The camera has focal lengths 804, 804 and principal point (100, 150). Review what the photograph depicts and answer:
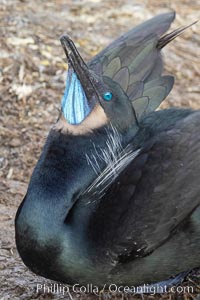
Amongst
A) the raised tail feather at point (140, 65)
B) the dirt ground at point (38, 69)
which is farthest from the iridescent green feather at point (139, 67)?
the dirt ground at point (38, 69)

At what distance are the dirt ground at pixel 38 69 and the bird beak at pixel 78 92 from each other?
31.4 inches

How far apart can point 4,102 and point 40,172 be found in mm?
1583

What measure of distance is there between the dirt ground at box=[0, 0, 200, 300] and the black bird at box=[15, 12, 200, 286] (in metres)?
0.35

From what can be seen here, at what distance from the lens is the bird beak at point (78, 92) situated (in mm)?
3453

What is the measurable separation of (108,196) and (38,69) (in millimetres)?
2034

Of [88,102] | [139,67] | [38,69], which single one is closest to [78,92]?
[88,102]

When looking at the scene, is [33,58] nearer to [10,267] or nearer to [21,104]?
[21,104]

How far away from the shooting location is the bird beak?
3453 mm

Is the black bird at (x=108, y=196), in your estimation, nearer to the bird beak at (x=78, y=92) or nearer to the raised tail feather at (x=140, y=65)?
the bird beak at (x=78, y=92)

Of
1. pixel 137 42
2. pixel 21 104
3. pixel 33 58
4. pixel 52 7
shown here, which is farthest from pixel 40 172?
pixel 52 7

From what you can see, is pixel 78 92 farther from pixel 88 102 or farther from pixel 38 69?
pixel 38 69

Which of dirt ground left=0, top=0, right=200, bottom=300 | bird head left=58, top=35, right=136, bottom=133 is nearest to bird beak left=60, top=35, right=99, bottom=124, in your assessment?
bird head left=58, top=35, right=136, bottom=133

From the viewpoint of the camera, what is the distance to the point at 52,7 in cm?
601

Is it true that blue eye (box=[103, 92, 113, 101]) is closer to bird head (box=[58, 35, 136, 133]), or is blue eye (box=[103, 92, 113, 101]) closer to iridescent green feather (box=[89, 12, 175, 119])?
bird head (box=[58, 35, 136, 133])
